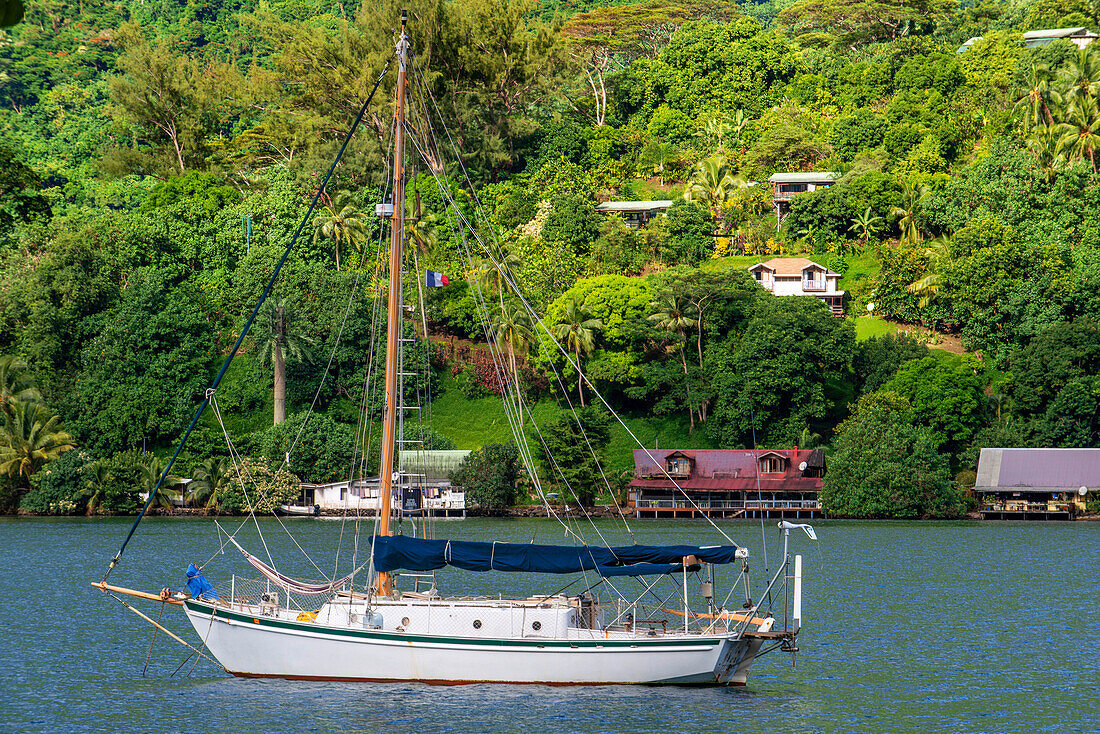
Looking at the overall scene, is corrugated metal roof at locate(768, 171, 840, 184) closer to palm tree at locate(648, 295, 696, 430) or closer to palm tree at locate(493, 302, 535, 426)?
palm tree at locate(648, 295, 696, 430)

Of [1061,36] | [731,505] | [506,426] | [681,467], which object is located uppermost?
[1061,36]

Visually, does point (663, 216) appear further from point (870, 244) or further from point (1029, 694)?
point (1029, 694)

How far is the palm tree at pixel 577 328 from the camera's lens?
10400cm

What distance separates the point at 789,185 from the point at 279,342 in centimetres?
5813

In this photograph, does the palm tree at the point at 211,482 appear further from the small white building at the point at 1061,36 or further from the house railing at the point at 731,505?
the small white building at the point at 1061,36

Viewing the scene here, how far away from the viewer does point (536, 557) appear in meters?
34.6

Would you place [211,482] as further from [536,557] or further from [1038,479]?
[536,557]

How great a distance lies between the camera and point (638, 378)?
4198 inches

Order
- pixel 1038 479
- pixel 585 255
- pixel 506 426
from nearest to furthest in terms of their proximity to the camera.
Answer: pixel 1038 479
pixel 506 426
pixel 585 255

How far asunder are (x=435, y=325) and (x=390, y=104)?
74.5ft

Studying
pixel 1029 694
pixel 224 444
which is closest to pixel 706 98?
pixel 224 444

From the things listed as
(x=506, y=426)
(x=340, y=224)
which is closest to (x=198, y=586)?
(x=506, y=426)

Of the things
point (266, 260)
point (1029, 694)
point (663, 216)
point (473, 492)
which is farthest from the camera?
point (663, 216)

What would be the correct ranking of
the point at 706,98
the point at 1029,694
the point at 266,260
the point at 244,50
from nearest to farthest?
the point at 1029,694 < the point at 266,260 < the point at 706,98 < the point at 244,50
